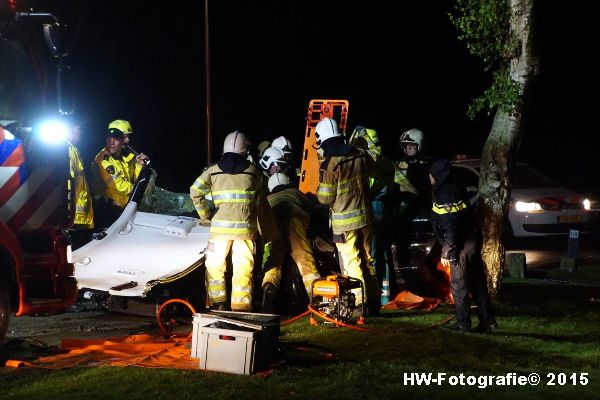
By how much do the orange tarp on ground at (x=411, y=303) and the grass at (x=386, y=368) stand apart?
43 centimetres

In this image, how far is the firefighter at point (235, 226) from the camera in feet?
26.6

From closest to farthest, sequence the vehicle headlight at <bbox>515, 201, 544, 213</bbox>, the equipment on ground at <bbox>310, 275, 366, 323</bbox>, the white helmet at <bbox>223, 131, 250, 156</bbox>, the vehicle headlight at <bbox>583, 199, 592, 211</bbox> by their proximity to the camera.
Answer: the equipment on ground at <bbox>310, 275, 366, 323</bbox> < the white helmet at <bbox>223, 131, 250, 156</bbox> < the vehicle headlight at <bbox>583, 199, 592, 211</bbox> < the vehicle headlight at <bbox>515, 201, 544, 213</bbox>

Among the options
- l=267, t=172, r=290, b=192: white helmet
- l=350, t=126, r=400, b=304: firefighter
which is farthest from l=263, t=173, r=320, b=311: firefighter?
l=350, t=126, r=400, b=304: firefighter

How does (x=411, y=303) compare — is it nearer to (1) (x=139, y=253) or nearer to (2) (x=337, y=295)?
(2) (x=337, y=295)

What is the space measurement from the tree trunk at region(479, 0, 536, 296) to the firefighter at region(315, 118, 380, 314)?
1.88m

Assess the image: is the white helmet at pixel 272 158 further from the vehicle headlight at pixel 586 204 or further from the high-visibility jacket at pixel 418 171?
the vehicle headlight at pixel 586 204

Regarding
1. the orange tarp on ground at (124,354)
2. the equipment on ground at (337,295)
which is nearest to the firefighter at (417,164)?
the equipment on ground at (337,295)

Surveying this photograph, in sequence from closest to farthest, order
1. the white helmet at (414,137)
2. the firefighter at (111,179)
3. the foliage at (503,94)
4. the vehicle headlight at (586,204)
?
the foliage at (503,94) → the white helmet at (414,137) → the firefighter at (111,179) → the vehicle headlight at (586,204)

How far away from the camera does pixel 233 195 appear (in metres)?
8.16

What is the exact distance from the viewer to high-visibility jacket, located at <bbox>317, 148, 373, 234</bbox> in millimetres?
8578

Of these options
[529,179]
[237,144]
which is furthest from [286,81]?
[237,144]

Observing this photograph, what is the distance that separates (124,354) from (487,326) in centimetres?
361

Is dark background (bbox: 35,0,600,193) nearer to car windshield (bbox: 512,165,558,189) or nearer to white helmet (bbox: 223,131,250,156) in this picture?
car windshield (bbox: 512,165,558,189)

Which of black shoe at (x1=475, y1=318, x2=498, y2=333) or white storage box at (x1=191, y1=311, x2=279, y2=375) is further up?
white storage box at (x1=191, y1=311, x2=279, y2=375)
